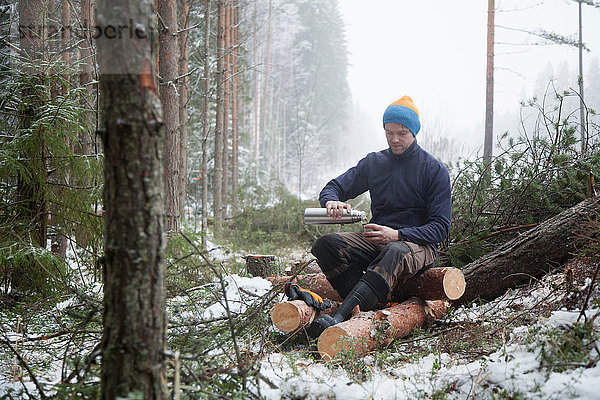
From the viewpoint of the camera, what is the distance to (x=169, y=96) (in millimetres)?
4926

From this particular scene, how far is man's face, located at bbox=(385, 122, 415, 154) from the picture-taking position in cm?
384

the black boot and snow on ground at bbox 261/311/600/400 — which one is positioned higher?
the black boot

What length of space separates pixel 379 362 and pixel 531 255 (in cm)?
190

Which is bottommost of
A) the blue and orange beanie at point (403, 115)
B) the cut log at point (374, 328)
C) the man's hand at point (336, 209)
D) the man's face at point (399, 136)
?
the cut log at point (374, 328)

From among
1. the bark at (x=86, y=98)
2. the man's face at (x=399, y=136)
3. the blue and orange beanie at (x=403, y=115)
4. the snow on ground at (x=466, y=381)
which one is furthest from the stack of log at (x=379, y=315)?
the bark at (x=86, y=98)

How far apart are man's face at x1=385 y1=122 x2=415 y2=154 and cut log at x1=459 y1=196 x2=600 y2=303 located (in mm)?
1318

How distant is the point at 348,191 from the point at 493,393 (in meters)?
2.49

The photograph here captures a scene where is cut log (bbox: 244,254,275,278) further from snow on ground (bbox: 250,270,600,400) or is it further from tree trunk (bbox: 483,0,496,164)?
tree trunk (bbox: 483,0,496,164)

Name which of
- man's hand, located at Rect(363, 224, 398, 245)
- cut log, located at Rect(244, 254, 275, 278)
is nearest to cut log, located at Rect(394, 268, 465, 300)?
man's hand, located at Rect(363, 224, 398, 245)

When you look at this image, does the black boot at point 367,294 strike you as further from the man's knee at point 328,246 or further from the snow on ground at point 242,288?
the snow on ground at point 242,288

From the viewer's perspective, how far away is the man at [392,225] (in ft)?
10.6

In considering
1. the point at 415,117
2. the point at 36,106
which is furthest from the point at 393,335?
the point at 36,106

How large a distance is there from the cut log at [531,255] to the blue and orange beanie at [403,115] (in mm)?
1398

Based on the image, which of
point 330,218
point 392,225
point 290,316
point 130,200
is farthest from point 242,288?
point 130,200
